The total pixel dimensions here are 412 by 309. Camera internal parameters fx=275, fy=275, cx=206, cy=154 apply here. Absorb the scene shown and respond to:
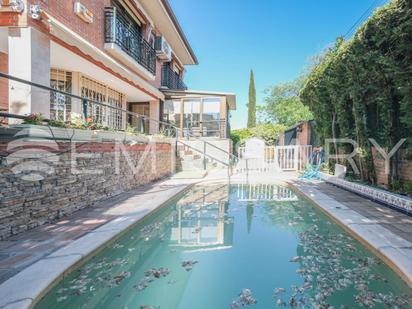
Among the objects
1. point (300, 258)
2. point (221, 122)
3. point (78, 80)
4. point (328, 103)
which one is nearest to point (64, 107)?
point (78, 80)

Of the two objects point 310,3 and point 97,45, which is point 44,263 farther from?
point 310,3

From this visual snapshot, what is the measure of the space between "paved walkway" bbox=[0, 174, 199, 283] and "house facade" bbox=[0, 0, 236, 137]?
2484 mm

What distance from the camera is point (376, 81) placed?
284 inches

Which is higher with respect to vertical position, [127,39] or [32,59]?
[127,39]

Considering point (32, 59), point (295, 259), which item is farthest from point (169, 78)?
point (295, 259)

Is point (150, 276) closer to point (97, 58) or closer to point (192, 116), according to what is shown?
point (97, 58)

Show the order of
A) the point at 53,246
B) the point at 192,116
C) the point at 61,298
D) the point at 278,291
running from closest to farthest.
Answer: the point at 61,298, the point at 278,291, the point at 53,246, the point at 192,116

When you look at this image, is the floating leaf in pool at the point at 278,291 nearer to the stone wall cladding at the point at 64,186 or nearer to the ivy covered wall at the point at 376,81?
the stone wall cladding at the point at 64,186

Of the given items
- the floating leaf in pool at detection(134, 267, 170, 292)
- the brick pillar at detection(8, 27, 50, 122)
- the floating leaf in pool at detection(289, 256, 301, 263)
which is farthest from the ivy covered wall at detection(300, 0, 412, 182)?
the brick pillar at detection(8, 27, 50, 122)

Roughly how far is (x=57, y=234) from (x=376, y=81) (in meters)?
8.10

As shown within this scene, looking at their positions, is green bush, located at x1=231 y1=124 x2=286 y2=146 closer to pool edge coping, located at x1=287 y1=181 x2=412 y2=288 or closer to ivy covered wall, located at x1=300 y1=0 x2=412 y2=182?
ivy covered wall, located at x1=300 y1=0 x2=412 y2=182

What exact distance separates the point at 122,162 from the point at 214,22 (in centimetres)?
1582

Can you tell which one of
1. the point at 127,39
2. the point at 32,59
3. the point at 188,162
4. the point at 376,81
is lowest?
the point at 188,162

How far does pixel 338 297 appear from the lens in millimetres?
3088
